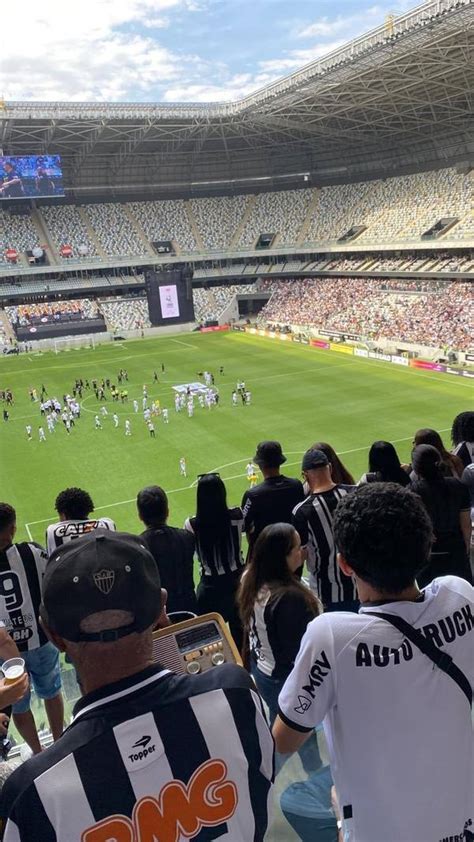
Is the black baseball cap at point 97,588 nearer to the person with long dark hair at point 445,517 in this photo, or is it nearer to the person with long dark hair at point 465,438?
the person with long dark hair at point 445,517

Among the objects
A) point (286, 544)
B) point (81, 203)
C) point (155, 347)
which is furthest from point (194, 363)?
point (286, 544)

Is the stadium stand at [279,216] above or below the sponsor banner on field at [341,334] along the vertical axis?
above

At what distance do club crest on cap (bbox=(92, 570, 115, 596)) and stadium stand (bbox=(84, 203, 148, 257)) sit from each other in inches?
2904

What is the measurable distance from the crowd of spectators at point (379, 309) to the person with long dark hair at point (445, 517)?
37357mm

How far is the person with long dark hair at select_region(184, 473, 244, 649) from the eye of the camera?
615 centimetres

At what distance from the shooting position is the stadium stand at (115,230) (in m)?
72.9

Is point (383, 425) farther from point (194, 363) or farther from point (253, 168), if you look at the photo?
point (253, 168)

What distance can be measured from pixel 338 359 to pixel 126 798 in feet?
147

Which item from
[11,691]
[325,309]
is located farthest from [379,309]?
[11,691]

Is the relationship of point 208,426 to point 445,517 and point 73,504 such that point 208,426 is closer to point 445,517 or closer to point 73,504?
point 73,504

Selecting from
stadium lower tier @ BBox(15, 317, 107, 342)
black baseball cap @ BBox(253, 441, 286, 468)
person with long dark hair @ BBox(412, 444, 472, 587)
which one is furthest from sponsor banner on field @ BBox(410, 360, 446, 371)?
person with long dark hair @ BBox(412, 444, 472, 587)

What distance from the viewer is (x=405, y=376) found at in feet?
127

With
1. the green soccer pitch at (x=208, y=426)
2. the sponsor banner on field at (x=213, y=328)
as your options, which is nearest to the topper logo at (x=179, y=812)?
the green soccer pitch at (x=208, y=426)

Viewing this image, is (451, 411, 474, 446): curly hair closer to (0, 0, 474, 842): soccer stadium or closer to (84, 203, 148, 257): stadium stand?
(0, 0, 474, 842): soccer stadium
